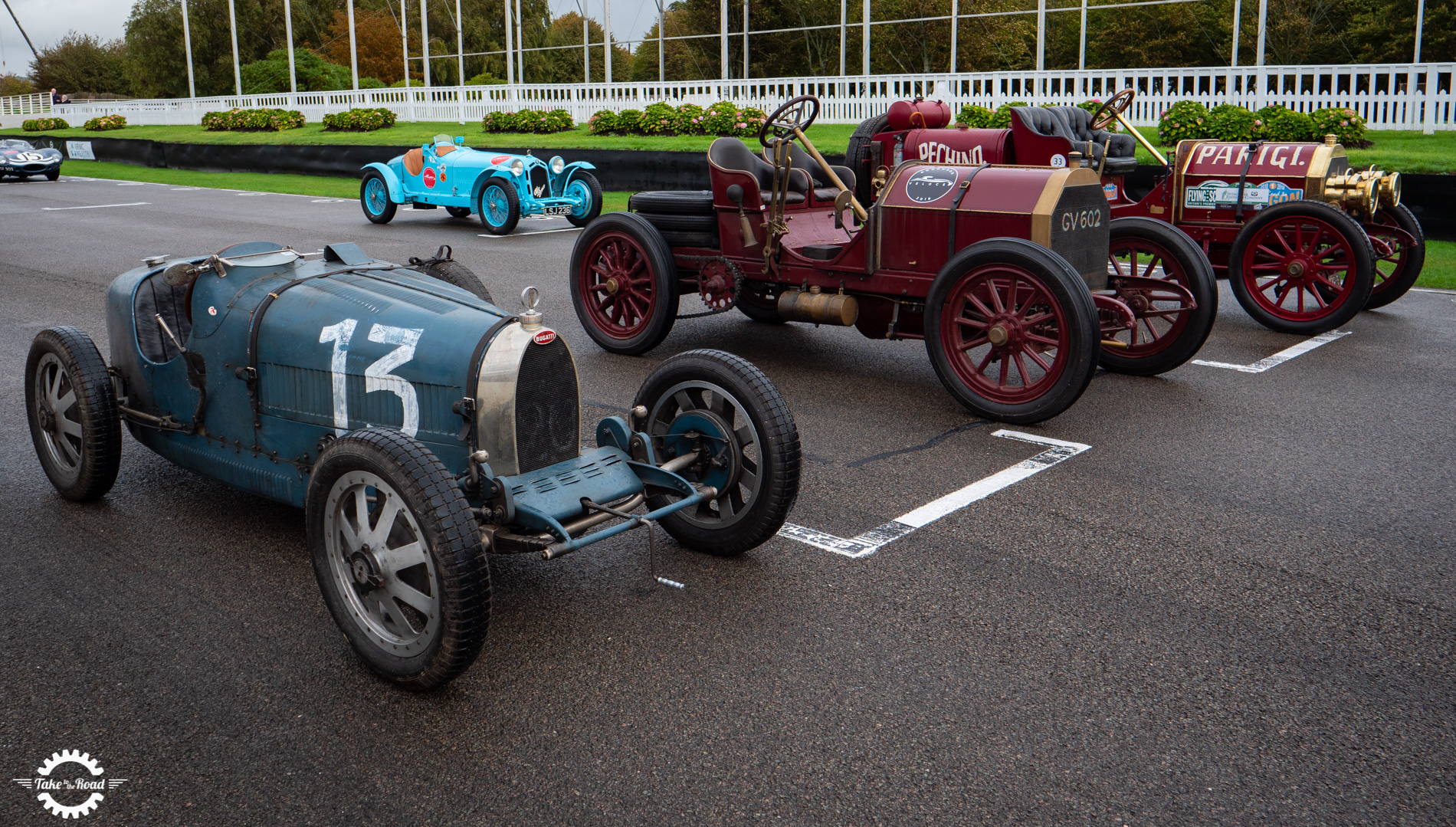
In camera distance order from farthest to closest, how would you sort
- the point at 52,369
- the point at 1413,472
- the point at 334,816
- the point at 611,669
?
the point at 1413,472, the point at 52,369, the point at 611,669, the point at 334,816

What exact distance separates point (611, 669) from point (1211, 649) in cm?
185

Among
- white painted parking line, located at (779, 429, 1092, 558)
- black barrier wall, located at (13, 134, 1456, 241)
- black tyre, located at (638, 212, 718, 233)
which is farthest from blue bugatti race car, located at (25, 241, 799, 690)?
black barrier wall, located at (13, 134, 1456, 241)

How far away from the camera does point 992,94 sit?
2555cm

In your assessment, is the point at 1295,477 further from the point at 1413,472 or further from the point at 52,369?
the point at 52,369

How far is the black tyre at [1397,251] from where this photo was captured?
8859 mm

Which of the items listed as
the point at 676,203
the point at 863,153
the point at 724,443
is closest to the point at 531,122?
the point at 863,153

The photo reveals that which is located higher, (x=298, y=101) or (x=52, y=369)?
(x=298, y=101)

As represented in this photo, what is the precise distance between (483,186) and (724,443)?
502 inches

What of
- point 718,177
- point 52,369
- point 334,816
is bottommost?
point 334,816

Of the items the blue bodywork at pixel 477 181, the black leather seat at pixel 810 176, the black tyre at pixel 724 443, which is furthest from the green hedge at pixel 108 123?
the black tyre at pixel 724 443

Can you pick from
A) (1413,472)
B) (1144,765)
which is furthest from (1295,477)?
(1144,765)

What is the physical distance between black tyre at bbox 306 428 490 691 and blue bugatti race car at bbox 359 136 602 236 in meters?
12.5

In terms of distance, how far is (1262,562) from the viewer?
13.9 ft

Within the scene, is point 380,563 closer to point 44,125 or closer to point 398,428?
point 398,428
